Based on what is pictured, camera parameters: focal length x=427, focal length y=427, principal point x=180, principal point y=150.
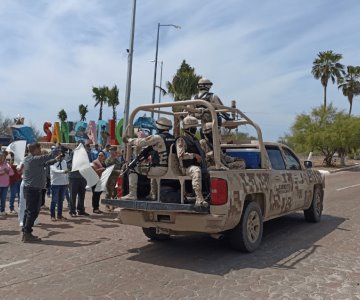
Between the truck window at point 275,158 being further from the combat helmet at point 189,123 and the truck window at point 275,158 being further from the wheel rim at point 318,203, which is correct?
the combat helmet at point 189,123

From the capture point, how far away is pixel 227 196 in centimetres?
583

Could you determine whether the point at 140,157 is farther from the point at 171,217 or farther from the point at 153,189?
the point at 171,217

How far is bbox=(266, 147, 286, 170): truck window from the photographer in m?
7.90

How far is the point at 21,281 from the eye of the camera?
16.7ft

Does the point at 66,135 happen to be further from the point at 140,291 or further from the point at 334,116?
the point at 140,291

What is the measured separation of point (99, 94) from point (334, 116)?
125ft

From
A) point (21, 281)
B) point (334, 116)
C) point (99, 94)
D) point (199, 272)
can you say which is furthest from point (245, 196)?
point (99, 94)

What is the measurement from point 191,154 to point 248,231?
5.04 feet

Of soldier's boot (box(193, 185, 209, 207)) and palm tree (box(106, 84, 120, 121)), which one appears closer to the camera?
soldier's boot (box(193, 185, 209, 207))

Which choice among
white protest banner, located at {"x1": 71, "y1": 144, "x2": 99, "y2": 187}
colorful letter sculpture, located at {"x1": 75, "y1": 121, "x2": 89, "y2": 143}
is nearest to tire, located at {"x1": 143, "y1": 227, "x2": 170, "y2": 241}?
white protest banner, located at {"x1": 71, "y1": 144, "x2": 99, "y2": 187}

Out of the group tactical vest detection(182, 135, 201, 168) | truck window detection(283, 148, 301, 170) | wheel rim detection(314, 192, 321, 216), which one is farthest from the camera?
wheel rim detection(314, 192, 321, 216)

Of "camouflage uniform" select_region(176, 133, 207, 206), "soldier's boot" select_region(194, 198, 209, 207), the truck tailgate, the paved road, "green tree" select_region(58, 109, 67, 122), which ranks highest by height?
"green tree" select_region(58, 109, 67, 122)

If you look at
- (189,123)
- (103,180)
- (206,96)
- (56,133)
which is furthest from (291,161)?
(56,133)

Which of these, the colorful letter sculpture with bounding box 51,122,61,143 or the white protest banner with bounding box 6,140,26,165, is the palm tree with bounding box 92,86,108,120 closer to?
the colorful letter sculpture with bounding box 51,122,61,143
